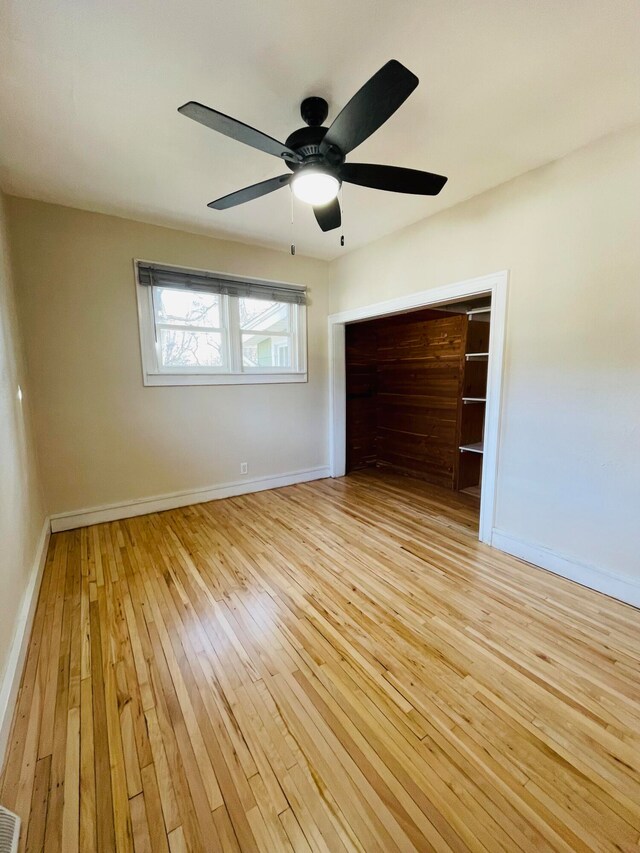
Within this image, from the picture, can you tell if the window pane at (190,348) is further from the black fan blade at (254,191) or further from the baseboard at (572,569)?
the baseboard at (572,569)

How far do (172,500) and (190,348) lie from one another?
5.13 feet

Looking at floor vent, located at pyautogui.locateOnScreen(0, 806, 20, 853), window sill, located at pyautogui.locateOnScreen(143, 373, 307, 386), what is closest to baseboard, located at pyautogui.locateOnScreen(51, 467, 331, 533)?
window sill, located at pyautogui.locateOnScreen(143, 373, 307, 386)

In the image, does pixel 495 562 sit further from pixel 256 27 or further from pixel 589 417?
pixel 256 27

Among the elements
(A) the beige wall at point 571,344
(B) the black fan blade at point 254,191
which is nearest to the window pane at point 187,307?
(B) the black fan blade at point 254,191

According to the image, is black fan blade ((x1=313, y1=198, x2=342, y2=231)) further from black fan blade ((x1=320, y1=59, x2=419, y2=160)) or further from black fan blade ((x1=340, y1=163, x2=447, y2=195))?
black fan blade ((x1=320, y1=59, x2=419, y2=160))

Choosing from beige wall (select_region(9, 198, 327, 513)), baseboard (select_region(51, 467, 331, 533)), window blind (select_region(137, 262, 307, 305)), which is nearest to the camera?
beige wall (select_region(9, 198, 327, 513))

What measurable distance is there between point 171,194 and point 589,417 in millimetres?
3337

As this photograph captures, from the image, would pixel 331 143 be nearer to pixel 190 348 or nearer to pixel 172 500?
pixel 190 348

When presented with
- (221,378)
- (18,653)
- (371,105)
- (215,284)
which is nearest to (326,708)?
(18,653)

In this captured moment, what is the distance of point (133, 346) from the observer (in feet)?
10.5

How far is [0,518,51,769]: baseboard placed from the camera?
50.3 inches

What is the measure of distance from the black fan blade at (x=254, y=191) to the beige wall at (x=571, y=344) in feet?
4.32

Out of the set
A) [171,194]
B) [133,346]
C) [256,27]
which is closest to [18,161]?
[171,194]

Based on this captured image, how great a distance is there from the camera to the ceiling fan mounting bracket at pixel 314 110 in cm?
171
